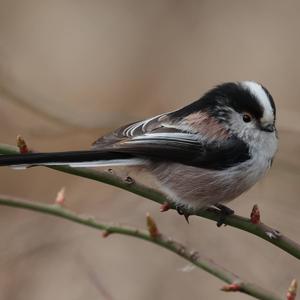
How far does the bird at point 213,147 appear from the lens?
316cm

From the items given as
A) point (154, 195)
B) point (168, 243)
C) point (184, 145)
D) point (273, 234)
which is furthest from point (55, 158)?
point (273, 234)

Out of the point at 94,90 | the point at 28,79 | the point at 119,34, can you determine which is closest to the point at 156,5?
the point at 119,34

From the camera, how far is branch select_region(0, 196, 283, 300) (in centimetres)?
240

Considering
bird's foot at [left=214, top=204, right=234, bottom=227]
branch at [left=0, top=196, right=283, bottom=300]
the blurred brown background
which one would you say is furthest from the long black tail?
the blurred brown background

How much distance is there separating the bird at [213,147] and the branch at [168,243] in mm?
480

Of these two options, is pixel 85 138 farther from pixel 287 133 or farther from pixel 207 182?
pixel 207 182

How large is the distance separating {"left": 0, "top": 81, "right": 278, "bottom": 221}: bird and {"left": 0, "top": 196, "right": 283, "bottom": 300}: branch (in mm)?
480

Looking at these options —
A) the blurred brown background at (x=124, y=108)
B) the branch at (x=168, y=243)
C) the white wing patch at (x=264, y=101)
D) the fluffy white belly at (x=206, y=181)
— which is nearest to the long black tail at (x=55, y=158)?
the branch at (x=168, y=243)

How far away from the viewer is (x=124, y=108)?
576cm

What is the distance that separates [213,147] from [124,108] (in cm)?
264

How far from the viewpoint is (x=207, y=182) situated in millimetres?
3232

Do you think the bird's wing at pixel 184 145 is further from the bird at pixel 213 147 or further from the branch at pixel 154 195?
the branch at pixel 154 195

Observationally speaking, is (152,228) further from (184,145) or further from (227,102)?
(227,102)

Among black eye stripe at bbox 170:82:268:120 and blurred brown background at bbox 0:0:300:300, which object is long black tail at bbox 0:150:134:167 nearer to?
black eye stripe at bbox 170:82:268:120
